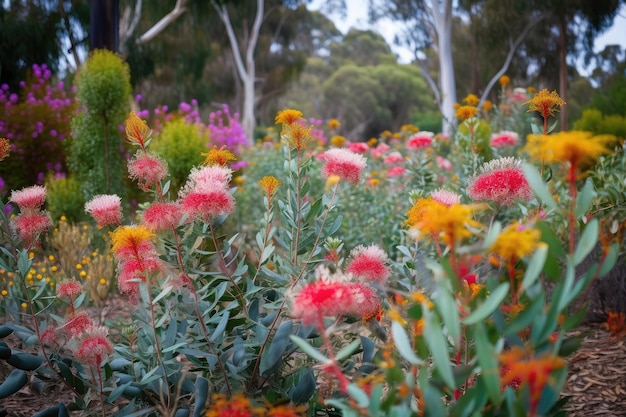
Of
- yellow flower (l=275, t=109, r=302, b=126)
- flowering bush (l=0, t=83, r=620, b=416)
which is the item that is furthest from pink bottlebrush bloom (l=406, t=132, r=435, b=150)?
yellow flower (l=275, t=109, r=302, b=126)

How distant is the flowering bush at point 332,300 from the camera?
0.77m

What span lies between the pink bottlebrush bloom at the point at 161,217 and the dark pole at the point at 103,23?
5514mm

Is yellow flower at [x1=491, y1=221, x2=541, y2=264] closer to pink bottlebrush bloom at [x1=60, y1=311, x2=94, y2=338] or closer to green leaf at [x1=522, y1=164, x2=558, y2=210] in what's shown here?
green leaf at [x1=522, y1=164, x2=558, y2=210]

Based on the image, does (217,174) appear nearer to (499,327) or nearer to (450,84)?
(499,327)

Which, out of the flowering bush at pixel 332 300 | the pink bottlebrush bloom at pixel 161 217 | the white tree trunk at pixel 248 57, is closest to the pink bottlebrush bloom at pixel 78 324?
the flowering bush at pixel 332 300

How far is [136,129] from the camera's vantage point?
1.37 m

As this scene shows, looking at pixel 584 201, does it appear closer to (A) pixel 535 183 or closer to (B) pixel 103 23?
(A) pixel 535 183

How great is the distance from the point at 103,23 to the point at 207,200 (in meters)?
5.73

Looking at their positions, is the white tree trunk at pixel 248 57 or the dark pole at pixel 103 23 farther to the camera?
the white tree trunk at pixel 248 57

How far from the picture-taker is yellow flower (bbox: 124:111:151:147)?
135cm

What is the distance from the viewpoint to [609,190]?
2.13m

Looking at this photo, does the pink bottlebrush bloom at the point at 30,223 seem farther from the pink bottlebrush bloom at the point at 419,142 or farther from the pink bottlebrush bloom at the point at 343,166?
the pink bottlebrush bloom at the point at 419,142

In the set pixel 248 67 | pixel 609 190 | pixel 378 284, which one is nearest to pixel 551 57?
Result: pixel 248 67

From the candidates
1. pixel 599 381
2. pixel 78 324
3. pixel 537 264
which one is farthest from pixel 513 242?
pixel 599 381
